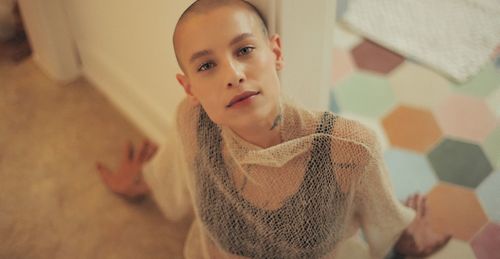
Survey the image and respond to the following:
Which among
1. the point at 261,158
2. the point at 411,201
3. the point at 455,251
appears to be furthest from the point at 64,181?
the point at 455,251

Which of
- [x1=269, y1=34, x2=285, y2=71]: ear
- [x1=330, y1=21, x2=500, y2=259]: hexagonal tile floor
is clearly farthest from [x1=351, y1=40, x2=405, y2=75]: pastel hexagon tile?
[x1=269, y1=34, x2=285, y2=71]: ear

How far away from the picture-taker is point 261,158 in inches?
32.7

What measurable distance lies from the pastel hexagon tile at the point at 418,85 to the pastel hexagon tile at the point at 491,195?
29 centimetres

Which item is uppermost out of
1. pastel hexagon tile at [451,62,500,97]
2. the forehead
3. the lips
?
the forehead

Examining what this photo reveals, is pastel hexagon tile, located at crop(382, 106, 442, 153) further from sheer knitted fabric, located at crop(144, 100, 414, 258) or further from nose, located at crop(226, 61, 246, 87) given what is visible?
nose, located at crop(226, 61, 246, 87)

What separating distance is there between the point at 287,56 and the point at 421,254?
587 mm

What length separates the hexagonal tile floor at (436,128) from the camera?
4.24 feet

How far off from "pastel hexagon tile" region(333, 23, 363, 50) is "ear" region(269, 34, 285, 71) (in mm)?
941

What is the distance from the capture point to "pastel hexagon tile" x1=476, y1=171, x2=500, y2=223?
4.25 ft

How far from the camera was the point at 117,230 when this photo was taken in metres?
1.33

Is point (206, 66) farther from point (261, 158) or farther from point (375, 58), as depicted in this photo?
point (375, 58)

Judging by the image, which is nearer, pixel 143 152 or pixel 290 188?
pixel 290 188

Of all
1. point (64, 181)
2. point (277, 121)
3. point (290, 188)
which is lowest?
point (64, 181)

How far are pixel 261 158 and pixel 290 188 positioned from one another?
8cm
